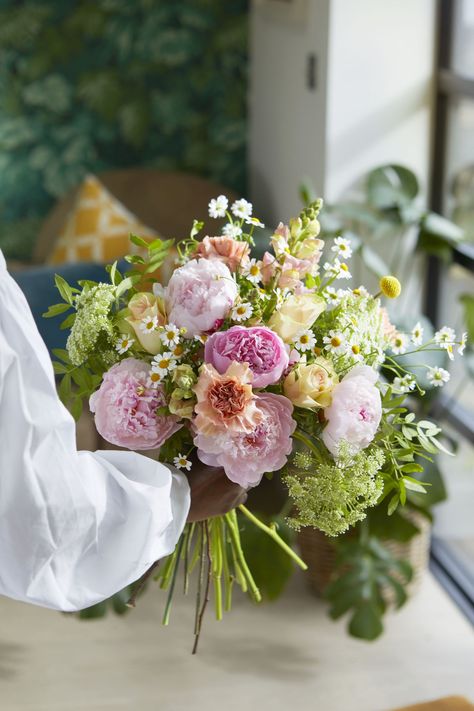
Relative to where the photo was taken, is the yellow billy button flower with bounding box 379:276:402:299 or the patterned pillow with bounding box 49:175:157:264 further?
Result: the patterned pillow with bounding box 49:175:157:264

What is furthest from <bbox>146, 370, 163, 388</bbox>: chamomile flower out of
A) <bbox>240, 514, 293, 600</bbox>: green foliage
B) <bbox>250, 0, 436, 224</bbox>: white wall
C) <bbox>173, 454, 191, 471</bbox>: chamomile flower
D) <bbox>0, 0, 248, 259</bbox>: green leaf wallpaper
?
<bbox>0, 0, 248, 259</bbox>: green leaf wallpaper

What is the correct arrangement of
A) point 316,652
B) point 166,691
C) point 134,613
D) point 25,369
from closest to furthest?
1. point 25,369
2. point 166,691
3. point 316,652
4. point 134,613

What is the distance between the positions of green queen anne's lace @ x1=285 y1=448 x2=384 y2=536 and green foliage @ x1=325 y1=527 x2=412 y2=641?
149 centimetres

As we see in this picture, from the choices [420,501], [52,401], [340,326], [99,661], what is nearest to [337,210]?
[420,501]

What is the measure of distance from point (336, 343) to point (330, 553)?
68.8 inches

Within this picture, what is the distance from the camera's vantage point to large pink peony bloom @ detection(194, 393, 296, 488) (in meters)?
1.26

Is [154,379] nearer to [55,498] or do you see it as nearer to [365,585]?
[55,498]

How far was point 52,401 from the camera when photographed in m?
1.17

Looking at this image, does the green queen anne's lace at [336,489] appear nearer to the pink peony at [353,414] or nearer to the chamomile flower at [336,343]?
the pink peony at [353,414]

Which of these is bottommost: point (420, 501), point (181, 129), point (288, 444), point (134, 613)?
point (134, 613)

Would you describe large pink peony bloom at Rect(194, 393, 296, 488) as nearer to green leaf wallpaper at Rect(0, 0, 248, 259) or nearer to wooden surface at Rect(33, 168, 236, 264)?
wooden surface at Rect(33, 168, 236, 264)

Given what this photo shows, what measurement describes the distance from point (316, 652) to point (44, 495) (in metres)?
1.75

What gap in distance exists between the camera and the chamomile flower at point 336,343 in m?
1.29

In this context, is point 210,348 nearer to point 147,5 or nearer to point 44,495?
point 44,495
